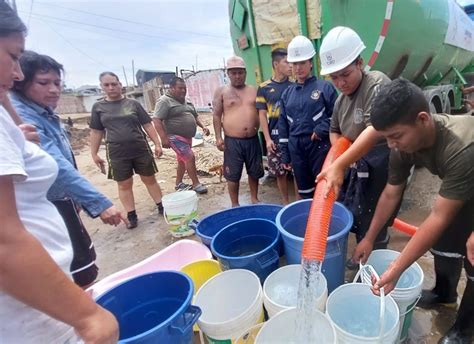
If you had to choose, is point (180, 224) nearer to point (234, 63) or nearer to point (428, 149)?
point (234, 63)

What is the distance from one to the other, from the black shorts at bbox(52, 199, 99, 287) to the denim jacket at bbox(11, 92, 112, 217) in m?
0.06

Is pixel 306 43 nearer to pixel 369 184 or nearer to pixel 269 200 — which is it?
pixel 369 184

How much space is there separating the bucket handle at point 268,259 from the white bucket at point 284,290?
0.10 m

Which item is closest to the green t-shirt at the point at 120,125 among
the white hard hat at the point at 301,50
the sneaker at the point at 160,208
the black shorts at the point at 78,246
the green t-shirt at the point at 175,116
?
the green t-shirt at the point at 175,116

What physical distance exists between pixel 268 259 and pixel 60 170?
1314mm

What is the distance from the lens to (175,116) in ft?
14.3

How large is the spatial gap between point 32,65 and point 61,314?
160 cm

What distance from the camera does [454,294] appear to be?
1.87m

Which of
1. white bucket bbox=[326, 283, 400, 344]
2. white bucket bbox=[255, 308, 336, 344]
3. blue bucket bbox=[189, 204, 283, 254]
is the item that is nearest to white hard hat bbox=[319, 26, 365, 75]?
blue bucket bbox=[189, 204, 283, 254]

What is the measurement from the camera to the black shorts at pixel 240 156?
11.7 feet

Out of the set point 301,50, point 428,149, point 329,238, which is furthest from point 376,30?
point 329,238

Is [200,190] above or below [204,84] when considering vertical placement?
below

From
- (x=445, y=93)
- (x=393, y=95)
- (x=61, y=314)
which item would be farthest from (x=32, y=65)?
(x=445, y=93)

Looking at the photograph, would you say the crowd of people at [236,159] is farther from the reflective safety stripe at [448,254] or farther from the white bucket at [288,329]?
the white bucket at [288,329]
